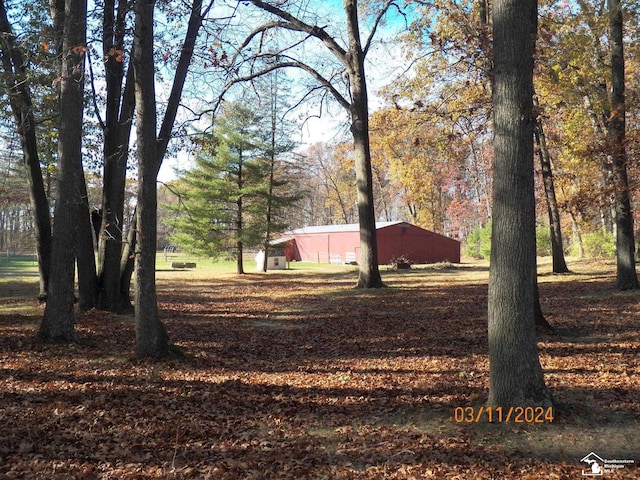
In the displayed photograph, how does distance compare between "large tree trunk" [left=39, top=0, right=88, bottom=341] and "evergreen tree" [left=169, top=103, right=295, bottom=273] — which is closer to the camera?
"large tree trunk" [left=39, top=0, right=88, bottom=341]

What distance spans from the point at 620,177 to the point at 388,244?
22472 millimetres

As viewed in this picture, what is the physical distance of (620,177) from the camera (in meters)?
12.2

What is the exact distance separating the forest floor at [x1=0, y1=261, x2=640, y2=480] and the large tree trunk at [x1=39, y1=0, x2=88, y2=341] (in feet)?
1.50

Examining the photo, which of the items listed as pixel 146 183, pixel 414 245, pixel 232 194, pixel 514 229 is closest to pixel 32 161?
pixel 146 183

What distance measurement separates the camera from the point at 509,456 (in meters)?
3.76

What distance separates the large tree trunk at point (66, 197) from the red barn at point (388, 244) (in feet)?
79.7

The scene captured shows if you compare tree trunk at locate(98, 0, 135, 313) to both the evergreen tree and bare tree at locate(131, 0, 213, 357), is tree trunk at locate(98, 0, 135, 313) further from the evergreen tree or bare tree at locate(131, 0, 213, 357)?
the evergreen tree

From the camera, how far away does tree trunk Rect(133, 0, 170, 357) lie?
21.6 ft

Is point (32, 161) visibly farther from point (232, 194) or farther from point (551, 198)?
point (551, 198)

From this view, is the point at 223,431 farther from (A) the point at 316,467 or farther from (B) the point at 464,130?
(B) the point at 464,130

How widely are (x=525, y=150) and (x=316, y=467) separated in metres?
3.31

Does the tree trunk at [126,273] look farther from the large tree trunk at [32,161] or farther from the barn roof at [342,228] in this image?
the barn roof at [342,228]

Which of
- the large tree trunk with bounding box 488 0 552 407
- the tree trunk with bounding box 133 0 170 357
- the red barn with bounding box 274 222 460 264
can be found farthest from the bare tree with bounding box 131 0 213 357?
the red barn with bounding box 274 222 460 264

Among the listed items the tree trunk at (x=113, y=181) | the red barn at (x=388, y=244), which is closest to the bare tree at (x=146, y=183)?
the tree trunk at (x=113, y=181)
